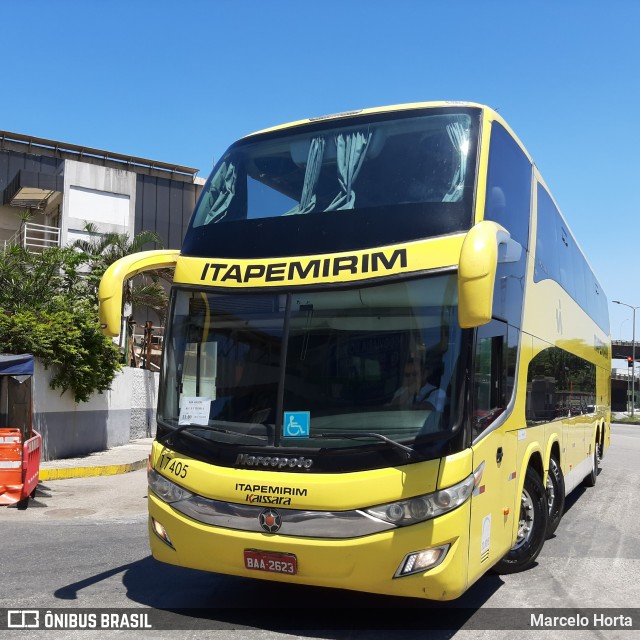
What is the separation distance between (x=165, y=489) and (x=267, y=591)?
4.78 feet

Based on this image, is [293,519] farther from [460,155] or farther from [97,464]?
[97,464]

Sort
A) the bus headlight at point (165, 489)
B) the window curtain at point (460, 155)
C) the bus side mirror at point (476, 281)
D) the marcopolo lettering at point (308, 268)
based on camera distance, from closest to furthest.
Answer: the bus side mirror at point (476, 281) < the marcopolo lettering at point (308, 268) < the bus headlight at point (165, 489) < the window curtain at point (460, 155)

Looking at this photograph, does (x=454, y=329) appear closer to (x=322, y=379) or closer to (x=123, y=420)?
(x=322, y=379)

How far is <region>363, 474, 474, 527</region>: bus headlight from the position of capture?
4980 millimetres

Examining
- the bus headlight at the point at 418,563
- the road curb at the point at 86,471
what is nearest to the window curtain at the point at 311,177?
the bus headlight at the point at 418,563

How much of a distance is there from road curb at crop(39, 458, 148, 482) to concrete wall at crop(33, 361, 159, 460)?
5.05 ft

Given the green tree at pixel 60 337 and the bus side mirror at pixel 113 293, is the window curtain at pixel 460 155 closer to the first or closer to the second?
the bus side mirror at pixel 113 293

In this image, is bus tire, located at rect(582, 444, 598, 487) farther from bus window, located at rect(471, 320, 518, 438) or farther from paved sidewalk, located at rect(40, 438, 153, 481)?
paved sidewalk, located at rect(40, 438, 153, 481)

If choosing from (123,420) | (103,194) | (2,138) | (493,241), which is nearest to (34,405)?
(123,420)

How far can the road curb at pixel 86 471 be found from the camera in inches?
586

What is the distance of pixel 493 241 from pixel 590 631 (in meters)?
3.00

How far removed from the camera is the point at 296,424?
5426mm

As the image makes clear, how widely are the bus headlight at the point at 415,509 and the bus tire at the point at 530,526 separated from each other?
8.12ft

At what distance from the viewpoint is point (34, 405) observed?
16.2 meters
